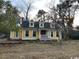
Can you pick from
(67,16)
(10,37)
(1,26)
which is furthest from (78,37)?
(1,26)

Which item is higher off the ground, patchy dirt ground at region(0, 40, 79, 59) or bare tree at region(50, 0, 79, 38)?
bare tree at region(50, 0, 79, 38)

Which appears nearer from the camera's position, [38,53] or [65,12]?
[38,53]

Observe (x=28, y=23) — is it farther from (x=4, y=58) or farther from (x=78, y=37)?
(x=4, y=58)

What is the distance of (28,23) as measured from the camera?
145 ft

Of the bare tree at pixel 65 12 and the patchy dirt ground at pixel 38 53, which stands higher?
the bare tree at pixel 65 12

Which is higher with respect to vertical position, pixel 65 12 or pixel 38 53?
pixel 65 12

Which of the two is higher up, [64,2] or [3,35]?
[64,2]

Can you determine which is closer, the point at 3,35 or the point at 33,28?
the point at 33,28

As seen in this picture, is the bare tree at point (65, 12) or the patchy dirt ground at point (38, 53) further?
the bare tree at point (65, 12)

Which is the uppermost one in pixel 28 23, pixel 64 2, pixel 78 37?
pixel 64 2

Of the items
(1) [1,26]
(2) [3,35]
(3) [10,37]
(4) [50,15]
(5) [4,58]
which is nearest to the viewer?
(5) [4,58]

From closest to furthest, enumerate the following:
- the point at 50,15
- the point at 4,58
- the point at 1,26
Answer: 1. the point at 4,58
2. the point at 1,26
3. the point at 50,15

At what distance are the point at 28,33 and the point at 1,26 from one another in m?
15.4

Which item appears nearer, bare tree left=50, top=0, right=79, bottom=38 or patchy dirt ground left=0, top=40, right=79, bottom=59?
patchy dirt ground left=0, top=40, right=79, bottom=59
